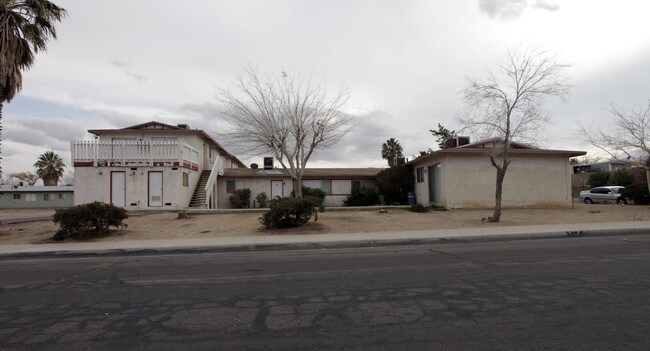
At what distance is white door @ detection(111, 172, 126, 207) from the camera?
24.5 metres

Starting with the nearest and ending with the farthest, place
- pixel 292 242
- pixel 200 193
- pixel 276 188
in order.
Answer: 1. pixel 292 242
2. pixel 200 193
3. pixel 276 188

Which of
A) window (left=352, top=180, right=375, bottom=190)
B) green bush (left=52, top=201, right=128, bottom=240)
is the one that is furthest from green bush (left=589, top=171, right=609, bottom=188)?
green bush (left=52, top=201, right=128, bottom=240)

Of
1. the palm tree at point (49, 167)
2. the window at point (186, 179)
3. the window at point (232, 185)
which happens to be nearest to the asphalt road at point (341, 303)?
the window at point (186, 179)

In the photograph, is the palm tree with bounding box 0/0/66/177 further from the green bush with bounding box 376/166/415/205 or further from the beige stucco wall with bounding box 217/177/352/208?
the green bush with bounding box 376/166/415/205

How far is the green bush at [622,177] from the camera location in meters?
39.9

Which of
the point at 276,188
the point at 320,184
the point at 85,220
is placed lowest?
the point at 85,220

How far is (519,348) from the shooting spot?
397 cm

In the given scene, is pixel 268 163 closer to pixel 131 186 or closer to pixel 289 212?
pixel 131 186

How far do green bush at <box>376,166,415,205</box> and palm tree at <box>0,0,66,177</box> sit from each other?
795 inches

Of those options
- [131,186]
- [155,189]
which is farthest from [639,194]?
[131,186]

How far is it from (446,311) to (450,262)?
138 inches

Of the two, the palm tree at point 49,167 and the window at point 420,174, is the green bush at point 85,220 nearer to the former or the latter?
the window at point 420,174

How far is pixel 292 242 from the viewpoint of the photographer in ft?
39.6

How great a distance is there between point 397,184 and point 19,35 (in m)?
21.4
